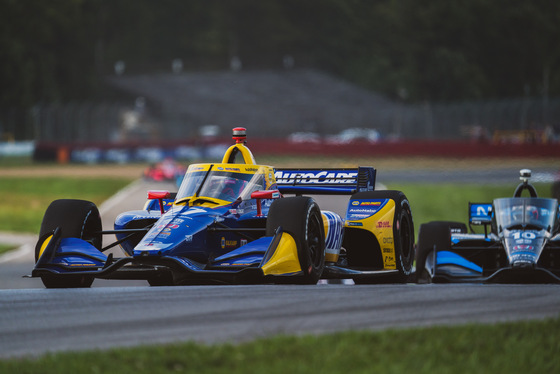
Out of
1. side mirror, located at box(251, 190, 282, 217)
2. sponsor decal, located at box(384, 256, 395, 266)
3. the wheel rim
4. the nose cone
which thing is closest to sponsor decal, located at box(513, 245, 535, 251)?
sponsor decal, located at box(384, 256, 395, 266)

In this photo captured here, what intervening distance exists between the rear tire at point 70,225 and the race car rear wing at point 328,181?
256cm

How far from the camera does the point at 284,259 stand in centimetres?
950

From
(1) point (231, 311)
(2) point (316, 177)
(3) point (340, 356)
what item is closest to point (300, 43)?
(2) point (316, 177)

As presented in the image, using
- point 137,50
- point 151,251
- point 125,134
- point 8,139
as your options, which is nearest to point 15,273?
point 151,251

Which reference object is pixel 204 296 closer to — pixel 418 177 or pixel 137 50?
pixel 418 177

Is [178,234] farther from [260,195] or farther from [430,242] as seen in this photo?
[430,242]

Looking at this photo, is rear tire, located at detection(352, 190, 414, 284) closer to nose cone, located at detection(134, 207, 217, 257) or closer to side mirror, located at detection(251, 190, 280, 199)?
side mirror, located at detection(251, 190, 280, 199)

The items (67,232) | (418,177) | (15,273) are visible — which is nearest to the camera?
(67,232)

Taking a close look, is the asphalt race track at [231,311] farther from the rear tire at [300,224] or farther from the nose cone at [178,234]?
the rear tire at [300,224]

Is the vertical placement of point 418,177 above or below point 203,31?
below

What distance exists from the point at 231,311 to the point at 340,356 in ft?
4.88

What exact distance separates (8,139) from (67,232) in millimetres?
49898

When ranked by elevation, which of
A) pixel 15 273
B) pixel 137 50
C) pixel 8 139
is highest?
pixel 137 50

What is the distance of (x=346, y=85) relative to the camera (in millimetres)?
79750
